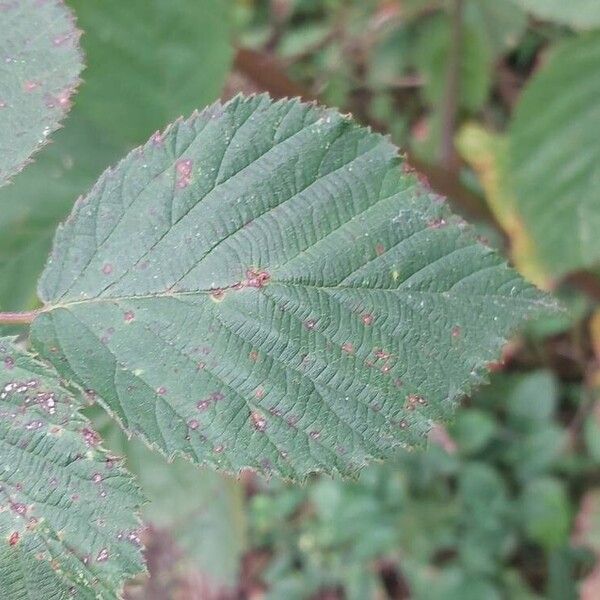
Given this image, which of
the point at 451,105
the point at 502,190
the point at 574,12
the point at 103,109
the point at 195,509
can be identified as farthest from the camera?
the point at 195,509

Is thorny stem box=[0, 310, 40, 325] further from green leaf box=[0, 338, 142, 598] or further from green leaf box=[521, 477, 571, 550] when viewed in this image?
green leaf box=[521, 477, 571, 550]

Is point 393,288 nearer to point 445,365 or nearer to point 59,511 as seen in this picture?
point 445,365

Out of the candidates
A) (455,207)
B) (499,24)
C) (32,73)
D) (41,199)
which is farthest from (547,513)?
(32,73)

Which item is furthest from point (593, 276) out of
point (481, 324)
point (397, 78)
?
point (481, 324)

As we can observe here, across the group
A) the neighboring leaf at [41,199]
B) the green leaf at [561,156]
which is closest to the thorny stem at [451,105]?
the green leaf at [561,156]

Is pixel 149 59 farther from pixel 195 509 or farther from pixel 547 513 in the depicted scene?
pixel 547 513

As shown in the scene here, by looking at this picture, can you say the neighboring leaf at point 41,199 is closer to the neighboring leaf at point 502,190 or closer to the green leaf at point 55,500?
the green leaf at point 55,500
